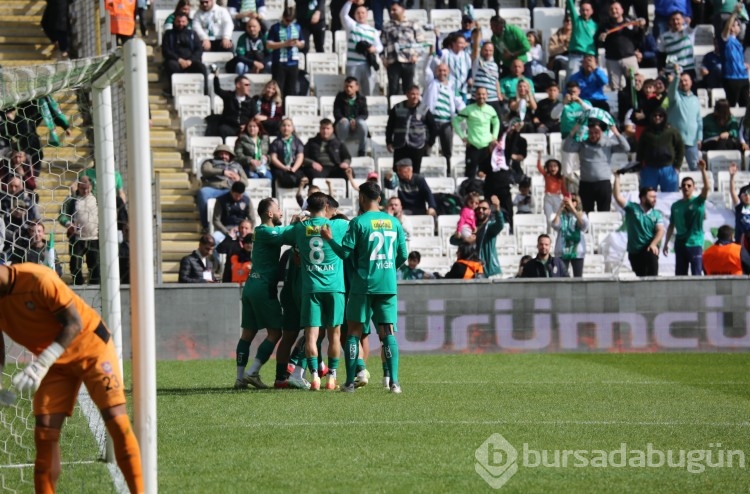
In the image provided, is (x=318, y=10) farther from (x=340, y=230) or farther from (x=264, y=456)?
(x=264, y=456)

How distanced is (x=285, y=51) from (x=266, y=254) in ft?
33.2

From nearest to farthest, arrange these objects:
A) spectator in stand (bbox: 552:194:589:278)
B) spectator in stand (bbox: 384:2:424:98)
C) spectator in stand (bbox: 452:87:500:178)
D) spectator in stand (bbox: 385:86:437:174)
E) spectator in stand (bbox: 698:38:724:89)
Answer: spectator in stand (bbox: 552:194:589:278)
spectator in stand (bbox: 385:86:437:174)
spectator in stand (bbox: 452:87:500:178)
spectator in stand (bbox: 384:2:424:98)
spectator in stand (bbox: 698:38:724:89)

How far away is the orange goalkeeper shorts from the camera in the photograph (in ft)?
25.1

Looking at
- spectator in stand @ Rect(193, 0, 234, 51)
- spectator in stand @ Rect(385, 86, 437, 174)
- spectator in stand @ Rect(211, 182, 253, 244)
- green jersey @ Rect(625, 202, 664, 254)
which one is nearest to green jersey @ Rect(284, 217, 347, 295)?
spectator in stand @ Rect(211, 182, 253, 244)

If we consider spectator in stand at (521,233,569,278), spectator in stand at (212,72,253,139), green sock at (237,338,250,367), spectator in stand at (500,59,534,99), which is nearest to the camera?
green sock at (237,338,250,367)

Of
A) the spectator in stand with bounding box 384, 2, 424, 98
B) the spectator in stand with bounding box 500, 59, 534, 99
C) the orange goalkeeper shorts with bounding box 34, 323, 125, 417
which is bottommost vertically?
the orange goalkeeper shorts with bounding box 34, 323, 125, 417

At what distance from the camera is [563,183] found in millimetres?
22656

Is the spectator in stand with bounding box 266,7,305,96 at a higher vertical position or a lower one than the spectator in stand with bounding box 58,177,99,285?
higher

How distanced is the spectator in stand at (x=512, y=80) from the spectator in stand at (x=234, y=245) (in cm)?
672

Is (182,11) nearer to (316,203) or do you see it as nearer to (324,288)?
(316,203)

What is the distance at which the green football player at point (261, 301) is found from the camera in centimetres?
1448

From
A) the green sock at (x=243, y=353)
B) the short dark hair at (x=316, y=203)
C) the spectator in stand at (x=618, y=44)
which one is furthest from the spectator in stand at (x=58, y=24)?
the short dark hair at (x=316, y=203)

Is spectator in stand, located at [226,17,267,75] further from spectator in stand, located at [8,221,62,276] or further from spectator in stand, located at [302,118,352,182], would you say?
spectator in stand, located at [8,221,62,276]

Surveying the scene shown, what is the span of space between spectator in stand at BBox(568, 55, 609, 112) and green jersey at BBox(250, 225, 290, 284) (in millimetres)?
11551
